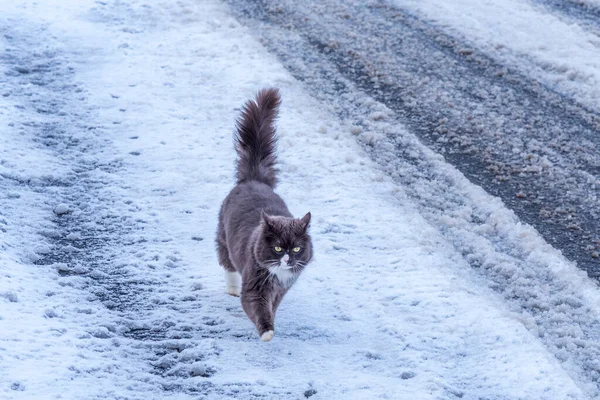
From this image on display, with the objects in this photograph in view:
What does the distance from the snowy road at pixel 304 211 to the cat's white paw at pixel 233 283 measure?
8cm

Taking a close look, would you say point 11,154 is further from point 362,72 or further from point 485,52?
point 485,52

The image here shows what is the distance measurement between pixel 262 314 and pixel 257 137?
1.48 metres

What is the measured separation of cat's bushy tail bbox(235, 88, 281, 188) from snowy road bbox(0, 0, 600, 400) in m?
0.78

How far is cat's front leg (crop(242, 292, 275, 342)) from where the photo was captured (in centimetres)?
525

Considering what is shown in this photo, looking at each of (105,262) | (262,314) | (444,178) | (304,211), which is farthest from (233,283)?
(444,178)

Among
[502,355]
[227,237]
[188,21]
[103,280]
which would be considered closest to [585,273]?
[502,355]

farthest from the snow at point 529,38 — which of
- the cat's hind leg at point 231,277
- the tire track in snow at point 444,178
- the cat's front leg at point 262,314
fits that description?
the cat's front leg at point 262,314

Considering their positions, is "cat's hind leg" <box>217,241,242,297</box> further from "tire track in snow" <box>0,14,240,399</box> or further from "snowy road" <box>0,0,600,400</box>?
"tire track in snow" <box>0,14,240,399</box>

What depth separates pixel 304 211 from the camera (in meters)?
7.05

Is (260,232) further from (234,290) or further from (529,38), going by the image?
(529,38)

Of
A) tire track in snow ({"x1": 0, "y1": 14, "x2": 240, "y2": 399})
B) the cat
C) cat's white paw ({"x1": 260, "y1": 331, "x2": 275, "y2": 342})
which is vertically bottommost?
tire track in snow ({"x1": 0, "y1": 14, "x2": 240, "y2": 399})

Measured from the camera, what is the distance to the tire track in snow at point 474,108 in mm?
7340

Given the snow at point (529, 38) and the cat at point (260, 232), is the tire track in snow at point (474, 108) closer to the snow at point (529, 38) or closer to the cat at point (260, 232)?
the snow at point (529, 38)

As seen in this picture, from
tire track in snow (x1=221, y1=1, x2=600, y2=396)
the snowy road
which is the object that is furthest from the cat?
tire track in snow (x1=221, y1=1, x2=600, y2=396)
